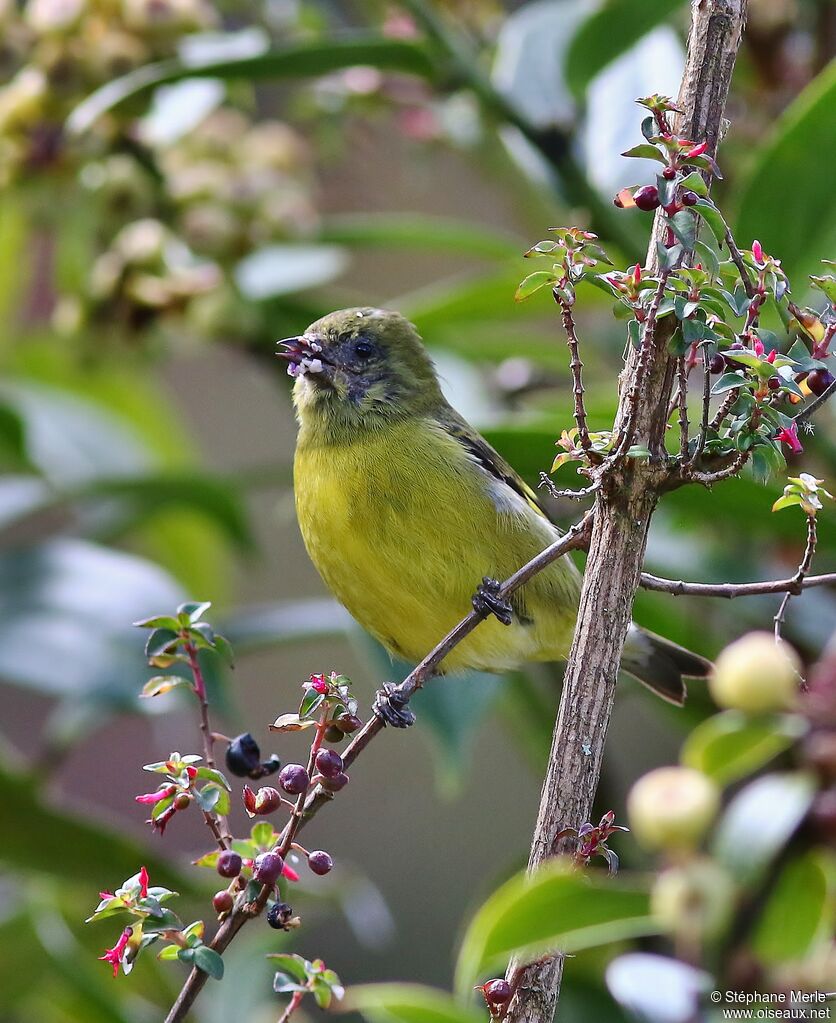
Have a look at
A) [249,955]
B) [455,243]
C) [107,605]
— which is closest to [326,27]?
[455,243]

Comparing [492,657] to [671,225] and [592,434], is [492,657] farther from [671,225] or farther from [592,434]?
[671,225]

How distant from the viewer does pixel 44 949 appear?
7.25 feet

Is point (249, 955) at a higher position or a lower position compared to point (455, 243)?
lower

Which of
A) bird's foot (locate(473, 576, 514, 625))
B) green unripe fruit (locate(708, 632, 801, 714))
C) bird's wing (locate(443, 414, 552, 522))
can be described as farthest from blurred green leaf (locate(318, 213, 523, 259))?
green unripe fruit (locate(708, 632, 801, 714))

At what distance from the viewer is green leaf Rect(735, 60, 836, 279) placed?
1814 millimetres

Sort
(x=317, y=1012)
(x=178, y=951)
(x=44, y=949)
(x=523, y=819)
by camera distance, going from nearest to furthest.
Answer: (x=178, y=951), (x=44, y=949), (x=317, y=1012), (x=523, y=819)

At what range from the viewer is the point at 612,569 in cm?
96

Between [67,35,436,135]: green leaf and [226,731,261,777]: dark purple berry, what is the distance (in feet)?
4.11

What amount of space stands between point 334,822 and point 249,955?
2866 mm

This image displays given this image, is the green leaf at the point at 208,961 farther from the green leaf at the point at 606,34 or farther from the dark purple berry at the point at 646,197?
the green leaf at the point at 606,34

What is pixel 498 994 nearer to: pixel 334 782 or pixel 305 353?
pixel 334 782

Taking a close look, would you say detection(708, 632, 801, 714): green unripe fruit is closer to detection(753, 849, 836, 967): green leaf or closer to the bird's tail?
detection(753, 849, 836, 967): green leaf

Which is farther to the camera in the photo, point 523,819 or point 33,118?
point 523,819

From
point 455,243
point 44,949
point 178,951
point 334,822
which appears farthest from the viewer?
point 334,822
